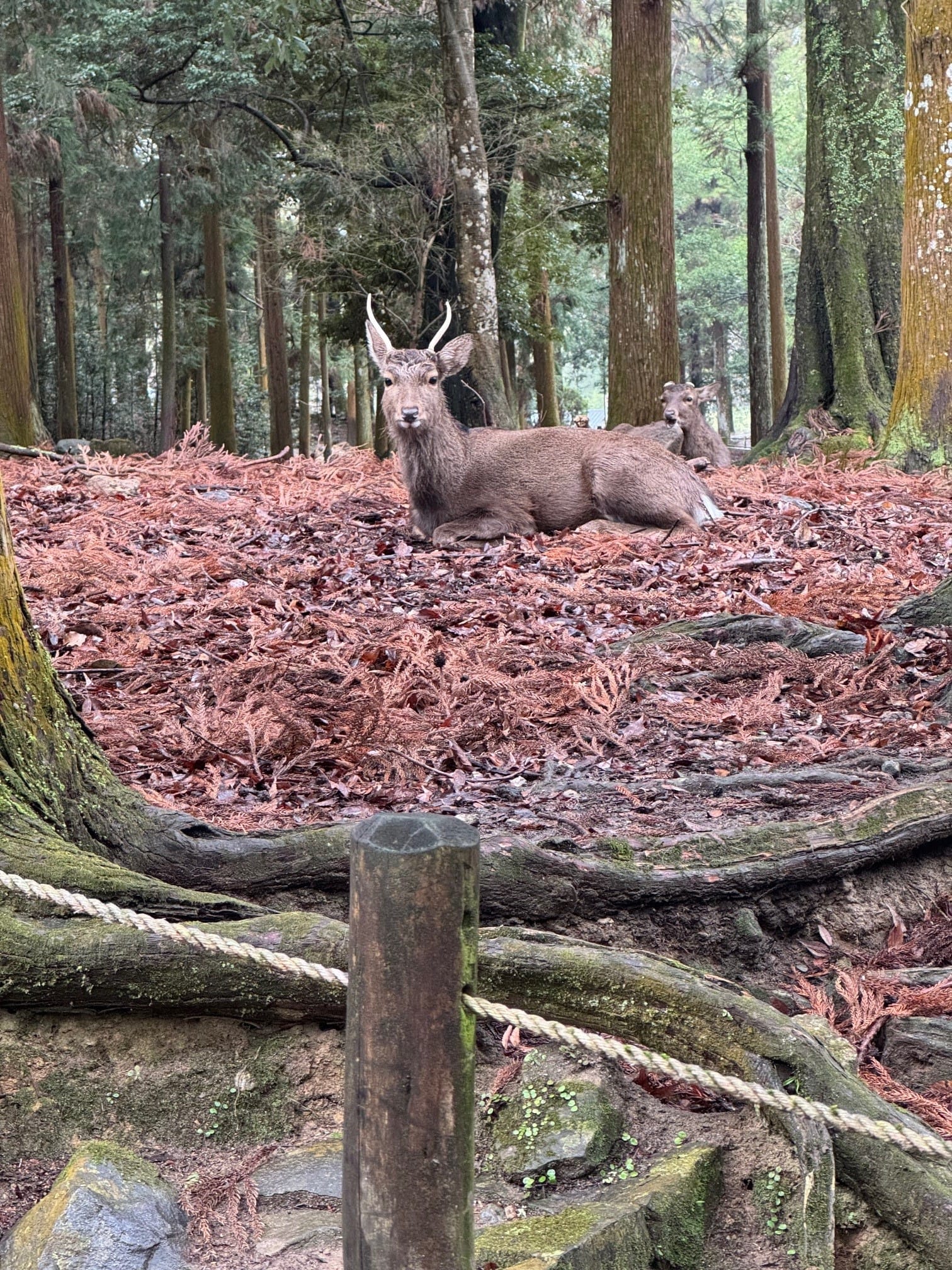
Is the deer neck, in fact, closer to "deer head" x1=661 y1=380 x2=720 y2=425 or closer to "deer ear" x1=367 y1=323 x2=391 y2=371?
"deer ear" x1=367 y1=323 x2=391 y2=371

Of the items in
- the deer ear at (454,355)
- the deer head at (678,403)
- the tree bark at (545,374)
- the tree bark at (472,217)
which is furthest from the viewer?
the tree bark at (545,374)

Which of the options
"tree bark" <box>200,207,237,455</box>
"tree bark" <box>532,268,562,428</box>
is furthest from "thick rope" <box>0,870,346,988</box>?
"tree bark" <box>532,268,562,428</box>

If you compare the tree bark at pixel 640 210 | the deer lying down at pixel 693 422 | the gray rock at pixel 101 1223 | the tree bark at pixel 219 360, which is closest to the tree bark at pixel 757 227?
the deer lying down at pixel 693 422

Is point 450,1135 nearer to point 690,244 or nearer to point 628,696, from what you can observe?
point 628,696

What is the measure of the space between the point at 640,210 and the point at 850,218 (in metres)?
3.07

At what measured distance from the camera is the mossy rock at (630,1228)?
2521 mm

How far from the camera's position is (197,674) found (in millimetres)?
6766

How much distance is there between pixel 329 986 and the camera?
3.13 metres

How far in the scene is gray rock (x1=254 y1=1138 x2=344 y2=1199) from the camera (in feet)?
9.46

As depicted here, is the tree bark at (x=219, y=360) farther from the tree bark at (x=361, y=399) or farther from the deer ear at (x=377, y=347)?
the deer ear at (x=377, y=347)

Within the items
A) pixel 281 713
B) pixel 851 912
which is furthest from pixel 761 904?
pixel 281 713

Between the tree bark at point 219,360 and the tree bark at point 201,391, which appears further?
the tree bark at point 201,391

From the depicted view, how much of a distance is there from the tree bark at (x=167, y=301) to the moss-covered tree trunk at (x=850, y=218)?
1564 centimetres

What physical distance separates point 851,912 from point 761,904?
0.35 metres
